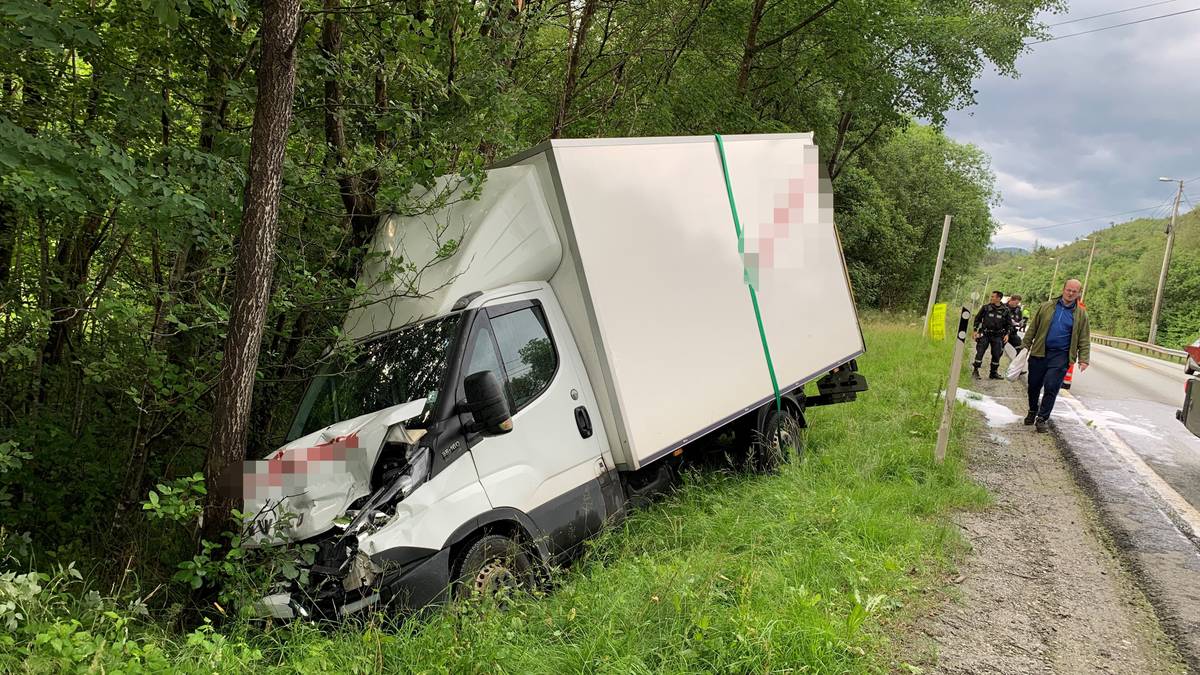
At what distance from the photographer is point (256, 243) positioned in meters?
3.79

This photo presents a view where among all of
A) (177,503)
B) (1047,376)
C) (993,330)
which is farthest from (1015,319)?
(177,503)

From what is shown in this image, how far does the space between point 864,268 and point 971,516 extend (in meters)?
30.1

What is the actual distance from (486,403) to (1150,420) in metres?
10.2

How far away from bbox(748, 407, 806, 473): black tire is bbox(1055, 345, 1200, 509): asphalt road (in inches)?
125

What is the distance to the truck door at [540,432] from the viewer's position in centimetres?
392

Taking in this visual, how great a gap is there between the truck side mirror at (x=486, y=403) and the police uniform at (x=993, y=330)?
42.1 feet

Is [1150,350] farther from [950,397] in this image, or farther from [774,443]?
[774,443]

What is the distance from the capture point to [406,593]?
10.7 ft

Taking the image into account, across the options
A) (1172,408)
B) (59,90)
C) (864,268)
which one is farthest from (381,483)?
(864,268)

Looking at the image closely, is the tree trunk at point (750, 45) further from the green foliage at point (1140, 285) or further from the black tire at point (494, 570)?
the green foliage at point (1140, 285)

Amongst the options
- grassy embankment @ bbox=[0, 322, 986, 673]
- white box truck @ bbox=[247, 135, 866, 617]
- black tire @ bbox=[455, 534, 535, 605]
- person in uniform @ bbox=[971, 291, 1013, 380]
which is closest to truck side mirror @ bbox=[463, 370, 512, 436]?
white box truck @ bbox=[247, 135, 866, 617]

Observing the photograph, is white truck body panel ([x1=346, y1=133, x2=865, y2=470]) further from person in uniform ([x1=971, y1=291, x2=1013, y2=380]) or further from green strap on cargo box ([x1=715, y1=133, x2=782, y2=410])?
person in uniform ([x1=971, y1=291, x2=1013, y2=380])

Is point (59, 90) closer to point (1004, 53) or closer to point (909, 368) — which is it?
point (909, 368)

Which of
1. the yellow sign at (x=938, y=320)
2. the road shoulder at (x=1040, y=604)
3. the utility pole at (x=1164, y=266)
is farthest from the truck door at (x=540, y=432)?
the utility pole at (x=1164, y=266)
